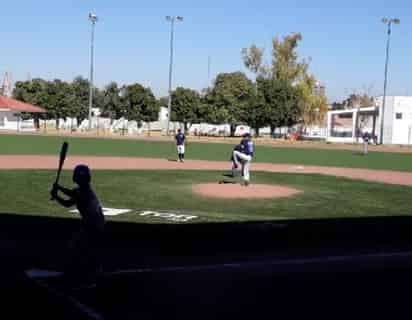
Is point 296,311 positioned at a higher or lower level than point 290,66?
lower

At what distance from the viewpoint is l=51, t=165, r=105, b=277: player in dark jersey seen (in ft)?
24.6

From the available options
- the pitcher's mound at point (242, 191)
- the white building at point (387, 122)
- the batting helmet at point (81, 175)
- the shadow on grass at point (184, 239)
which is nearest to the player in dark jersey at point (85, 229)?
the batting helmet at point (81, 175)

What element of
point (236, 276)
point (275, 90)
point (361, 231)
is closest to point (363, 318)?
point (236, 276)

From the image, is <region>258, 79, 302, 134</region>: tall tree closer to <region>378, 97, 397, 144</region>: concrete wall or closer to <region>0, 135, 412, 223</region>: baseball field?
<region>378, 97, 397, 144</region>: concrete wall

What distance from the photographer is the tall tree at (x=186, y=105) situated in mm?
88688

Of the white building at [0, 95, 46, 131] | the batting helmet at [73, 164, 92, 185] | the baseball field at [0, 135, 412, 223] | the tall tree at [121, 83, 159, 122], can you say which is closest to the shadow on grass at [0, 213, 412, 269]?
the batting helmet at [73, 164, 92, 185]

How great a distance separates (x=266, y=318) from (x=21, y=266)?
3.76 meters

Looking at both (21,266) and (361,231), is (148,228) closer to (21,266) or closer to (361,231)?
(21,266)

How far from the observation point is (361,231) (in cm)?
1230

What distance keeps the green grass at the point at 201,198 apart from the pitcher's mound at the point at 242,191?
47 cm

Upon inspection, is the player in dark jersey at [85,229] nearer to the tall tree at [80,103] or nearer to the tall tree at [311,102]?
the tall tree at [311,102]

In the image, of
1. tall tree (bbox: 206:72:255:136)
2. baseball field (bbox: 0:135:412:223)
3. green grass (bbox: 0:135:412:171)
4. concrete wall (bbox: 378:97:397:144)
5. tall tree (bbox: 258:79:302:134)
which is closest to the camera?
baseball field (bbox: 0:135:412:223)

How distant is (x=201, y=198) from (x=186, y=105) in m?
70.9

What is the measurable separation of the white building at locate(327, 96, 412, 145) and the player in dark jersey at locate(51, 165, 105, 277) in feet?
240
